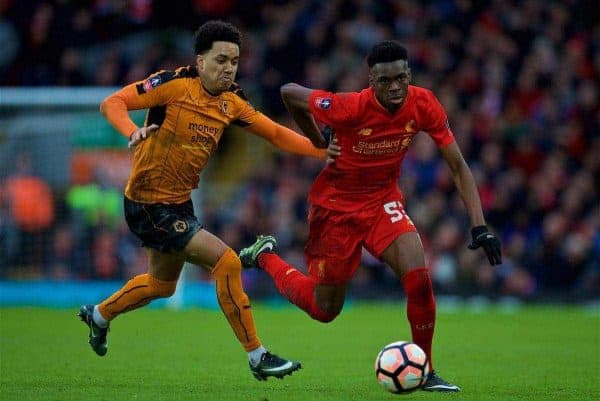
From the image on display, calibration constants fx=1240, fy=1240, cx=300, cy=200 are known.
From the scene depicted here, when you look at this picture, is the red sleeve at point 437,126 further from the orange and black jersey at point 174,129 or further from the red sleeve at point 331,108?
the orange and black jersey at point 174,129

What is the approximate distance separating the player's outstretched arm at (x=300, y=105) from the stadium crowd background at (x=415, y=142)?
9.38 meters

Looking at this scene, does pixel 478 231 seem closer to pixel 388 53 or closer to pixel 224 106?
pixel 388 53

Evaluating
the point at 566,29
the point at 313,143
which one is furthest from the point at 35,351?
the point at 566,29

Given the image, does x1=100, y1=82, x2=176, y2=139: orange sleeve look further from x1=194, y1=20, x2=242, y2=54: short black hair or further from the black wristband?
the black wristband

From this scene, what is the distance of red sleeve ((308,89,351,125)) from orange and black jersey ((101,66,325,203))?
2.20 feet

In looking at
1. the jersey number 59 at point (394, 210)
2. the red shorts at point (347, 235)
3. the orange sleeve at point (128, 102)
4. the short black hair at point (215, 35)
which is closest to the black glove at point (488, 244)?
the red shorts at point (347, 235)

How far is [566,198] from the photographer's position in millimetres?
19156

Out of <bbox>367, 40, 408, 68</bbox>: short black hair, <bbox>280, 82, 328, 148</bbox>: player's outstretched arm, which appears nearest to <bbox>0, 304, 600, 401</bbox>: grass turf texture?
<bbox>280, 82, 328, 148</bbox>: player's outstretched arm

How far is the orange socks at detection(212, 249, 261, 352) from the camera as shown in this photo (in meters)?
8.72

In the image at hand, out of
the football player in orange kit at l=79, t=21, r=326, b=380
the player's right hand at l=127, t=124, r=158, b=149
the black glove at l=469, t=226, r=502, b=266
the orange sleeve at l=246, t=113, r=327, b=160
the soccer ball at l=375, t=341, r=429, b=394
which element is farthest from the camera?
the orange sleeve at l=246, t=113, r=327, b=160

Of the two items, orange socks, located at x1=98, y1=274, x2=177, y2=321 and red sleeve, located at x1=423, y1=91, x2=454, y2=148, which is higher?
red sleeve, located at x1=423, y1=91, x2=454, y2=148

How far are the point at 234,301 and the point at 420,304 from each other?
1315 mm

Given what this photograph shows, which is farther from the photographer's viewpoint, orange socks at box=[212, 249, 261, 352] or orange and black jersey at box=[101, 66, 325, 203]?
orange and black jersey at box=[101, 66, 325, 203]

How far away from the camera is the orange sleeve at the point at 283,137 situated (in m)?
9.51
